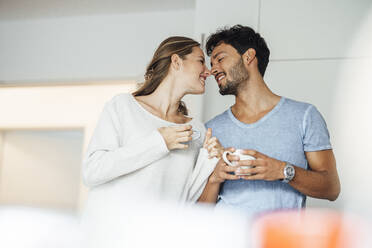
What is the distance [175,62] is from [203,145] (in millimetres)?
222

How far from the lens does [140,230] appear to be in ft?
3.40

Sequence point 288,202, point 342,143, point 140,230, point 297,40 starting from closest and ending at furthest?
point 140,230, point 288,202, point 342,143, point 297,40

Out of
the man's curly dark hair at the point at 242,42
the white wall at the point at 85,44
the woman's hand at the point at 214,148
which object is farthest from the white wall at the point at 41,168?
the woman's hand at the point at 214,148

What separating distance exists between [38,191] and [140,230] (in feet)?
5.44

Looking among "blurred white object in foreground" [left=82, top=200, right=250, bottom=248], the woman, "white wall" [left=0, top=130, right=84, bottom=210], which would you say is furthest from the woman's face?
"white wall" [left=0, top=130, right=84, bottom=210]

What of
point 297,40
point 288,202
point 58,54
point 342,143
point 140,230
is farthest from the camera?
point 58,54

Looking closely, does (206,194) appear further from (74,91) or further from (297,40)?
(74,91)

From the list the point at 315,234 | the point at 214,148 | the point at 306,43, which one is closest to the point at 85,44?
the point at 306,43

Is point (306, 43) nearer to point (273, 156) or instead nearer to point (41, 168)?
point (273, 156)

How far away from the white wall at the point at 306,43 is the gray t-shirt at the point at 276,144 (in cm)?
62

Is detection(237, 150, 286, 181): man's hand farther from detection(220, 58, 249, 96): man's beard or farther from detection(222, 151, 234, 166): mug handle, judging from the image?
detection(220, 58, 249, 96): man's beard

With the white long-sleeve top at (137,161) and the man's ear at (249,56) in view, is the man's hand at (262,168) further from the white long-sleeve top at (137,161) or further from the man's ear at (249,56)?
the man's ear at (249,56)

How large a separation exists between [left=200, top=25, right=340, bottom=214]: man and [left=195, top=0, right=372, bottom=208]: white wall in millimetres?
550

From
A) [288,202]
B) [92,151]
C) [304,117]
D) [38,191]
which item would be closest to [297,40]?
[304,117]
